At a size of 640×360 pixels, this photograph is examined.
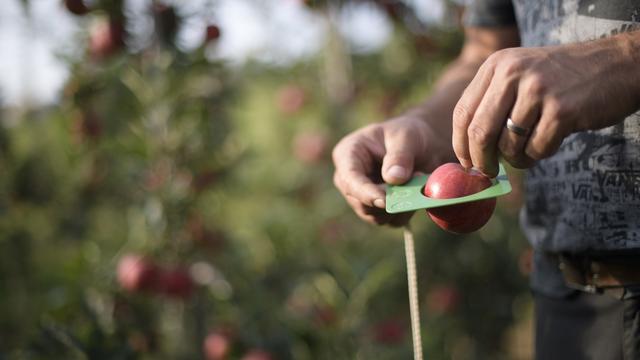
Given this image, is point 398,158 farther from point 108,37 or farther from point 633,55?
point 108,37

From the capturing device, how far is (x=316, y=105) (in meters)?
4.57

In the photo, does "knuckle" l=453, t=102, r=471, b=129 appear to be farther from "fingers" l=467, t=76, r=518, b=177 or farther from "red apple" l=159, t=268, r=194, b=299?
"red apple" l=159, t=268, r=194, b=299

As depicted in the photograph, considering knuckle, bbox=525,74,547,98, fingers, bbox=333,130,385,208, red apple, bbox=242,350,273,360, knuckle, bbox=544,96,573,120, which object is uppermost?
knuckle, bbox=525,74,547,98

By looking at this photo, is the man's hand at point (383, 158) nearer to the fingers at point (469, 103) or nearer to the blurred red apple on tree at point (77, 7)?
the fingers at point (469, 103)

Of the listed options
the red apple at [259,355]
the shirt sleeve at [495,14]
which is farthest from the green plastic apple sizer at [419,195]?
the red apple at [259,355]

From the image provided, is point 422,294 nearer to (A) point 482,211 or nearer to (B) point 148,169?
(B) point 148,169

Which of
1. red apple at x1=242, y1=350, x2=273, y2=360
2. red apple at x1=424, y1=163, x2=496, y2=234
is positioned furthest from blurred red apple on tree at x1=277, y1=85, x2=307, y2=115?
red apple at x1=424, y1=163, x2=496, y2=234

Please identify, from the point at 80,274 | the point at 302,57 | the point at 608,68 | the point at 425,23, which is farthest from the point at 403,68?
the point at 608,68

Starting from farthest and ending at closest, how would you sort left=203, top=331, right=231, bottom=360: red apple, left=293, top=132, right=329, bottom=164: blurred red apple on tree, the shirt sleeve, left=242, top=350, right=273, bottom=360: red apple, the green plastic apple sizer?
left=293, top=132, right=329, bottom=164: blurred red apple on tree, left=203, top=331, right=231, bottom=360: red apple, left=242, top=350, right=273, bottom=360: red apple, the shirt sleeve, the green plastic apple sizer

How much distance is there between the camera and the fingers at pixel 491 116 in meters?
0.82

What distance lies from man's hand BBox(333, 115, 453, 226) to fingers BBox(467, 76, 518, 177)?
10.6 inches

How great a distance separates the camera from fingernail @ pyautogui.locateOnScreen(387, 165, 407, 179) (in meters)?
1.12

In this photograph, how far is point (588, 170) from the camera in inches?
43.5

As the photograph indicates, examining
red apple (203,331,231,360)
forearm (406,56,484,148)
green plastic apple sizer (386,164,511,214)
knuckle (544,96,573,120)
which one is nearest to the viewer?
knuckle (544,96,573,120)
